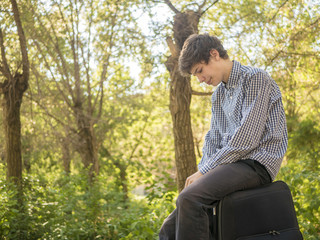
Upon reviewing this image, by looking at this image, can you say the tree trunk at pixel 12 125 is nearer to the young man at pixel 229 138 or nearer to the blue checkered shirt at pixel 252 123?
the young man at pixel 229 138

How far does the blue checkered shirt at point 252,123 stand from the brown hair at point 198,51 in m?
0.18

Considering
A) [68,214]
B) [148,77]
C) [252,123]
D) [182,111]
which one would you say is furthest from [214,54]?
[148,77]

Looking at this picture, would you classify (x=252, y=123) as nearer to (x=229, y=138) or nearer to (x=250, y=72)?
(x=229, y=138)

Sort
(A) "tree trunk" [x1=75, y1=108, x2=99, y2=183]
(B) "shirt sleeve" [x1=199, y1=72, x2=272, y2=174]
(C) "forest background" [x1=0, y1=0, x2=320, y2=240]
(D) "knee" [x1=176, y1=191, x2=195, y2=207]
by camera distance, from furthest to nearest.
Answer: (A) "tree trunk" [x1=75, y1=108, x2=99, y2=183], (C) "forest background" [x1=0, y1=0, x2=320, y2=240], (B) "shirt sleeve" [x1=199, y1=72, x2=272, y2=174], (D) "knee" [x1=176, y1=191, x2=195, y2=207]

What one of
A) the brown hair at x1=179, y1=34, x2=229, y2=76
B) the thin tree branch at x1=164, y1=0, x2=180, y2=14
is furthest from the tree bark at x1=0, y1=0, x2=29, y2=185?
the brown hair at x1=179, y1=34, x2=229, y2=76

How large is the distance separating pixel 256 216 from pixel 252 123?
540 mm

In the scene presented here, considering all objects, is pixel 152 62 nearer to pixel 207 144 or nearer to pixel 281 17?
pixel 281 17

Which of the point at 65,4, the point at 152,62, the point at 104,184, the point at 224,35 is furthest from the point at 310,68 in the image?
the point at 65,4

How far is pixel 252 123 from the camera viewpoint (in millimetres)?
2424

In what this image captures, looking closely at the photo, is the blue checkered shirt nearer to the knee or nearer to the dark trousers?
the dark trousers

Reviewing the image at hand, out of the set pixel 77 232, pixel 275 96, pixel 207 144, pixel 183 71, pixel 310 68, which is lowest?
pixel 77 232

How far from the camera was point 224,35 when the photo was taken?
5680mm

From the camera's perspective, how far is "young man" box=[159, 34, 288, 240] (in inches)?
90.7

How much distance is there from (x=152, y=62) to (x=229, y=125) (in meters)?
3.32
